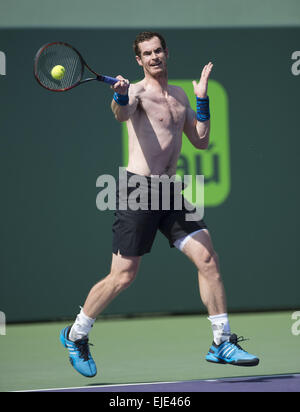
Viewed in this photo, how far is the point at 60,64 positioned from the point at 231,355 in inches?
71.1

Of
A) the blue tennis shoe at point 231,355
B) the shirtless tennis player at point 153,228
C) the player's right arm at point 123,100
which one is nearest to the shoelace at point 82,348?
the shirtless tennis player at point 153,228

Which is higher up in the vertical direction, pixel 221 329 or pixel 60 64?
pixel 60 64

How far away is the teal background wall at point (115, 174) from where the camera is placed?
6953 mm

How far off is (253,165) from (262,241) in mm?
646

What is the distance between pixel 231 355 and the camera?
4.57 m

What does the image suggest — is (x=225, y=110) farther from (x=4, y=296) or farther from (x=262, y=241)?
(x=4, y=296)

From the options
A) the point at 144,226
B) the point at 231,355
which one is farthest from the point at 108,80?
the point at 231,355

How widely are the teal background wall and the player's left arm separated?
2207mm

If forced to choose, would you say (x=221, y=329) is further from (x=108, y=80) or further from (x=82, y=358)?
(x=108, y=80)

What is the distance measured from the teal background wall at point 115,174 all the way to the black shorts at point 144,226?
234cm

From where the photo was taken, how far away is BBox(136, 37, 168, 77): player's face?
4.67 meters
